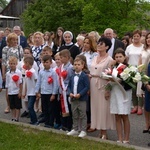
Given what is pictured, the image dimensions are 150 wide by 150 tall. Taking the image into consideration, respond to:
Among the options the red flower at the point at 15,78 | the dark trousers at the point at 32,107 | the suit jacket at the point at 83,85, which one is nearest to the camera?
the suit jacket at the point at 83,85

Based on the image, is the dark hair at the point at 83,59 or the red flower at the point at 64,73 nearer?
the dark hair at the point at 83,59

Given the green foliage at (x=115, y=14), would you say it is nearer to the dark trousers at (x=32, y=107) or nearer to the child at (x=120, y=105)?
the dark trousers at (x=32, y=107)

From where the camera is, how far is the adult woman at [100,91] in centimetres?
723

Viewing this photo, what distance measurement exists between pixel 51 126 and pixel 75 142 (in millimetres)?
1446

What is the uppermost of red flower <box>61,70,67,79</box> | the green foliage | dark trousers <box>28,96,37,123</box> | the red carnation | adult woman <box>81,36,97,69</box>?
the green foliage

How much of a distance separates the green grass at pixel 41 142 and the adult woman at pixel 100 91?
1.63ft

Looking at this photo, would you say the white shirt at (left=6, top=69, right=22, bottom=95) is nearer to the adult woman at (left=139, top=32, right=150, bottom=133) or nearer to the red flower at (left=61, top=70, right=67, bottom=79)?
the red flower at (left=61, top=70, right=67, bottom=79)

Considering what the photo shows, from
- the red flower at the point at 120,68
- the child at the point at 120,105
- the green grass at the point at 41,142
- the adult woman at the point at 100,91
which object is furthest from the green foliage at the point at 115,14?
the red flower at the point at 120,68

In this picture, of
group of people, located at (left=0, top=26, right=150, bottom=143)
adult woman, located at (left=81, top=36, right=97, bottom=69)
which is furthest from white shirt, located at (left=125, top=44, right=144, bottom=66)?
adult woman, located at (left=81, top=36, right=97, bottom=69)

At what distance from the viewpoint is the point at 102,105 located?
7.27 m

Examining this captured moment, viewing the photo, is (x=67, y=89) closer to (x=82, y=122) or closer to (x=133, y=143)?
(x=82, y=122)

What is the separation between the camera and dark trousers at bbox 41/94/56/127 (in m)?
8.08

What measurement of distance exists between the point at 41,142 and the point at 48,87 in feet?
4.74

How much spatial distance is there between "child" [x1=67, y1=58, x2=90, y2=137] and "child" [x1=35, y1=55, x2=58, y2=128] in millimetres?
710
